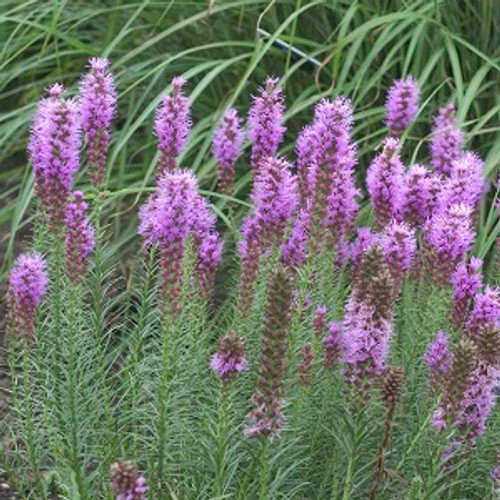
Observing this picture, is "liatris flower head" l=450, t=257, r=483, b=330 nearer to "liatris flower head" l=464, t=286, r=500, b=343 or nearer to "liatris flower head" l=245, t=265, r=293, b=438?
"liatris flower head" l=464, t=286, r=500, b=343

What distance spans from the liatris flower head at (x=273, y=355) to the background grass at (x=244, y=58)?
2195mm

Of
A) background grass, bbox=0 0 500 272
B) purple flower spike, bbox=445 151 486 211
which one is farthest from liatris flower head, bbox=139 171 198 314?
background grass, bbox=0 0 500 272

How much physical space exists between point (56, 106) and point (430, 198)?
98 centimetres

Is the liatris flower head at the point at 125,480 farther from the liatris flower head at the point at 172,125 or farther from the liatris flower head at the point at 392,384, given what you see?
the liatris flower head at the point at 172,125

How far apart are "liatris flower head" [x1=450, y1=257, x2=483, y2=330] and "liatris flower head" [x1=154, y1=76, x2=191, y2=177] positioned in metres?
0.77

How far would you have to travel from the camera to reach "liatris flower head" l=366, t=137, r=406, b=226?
315 centimetres

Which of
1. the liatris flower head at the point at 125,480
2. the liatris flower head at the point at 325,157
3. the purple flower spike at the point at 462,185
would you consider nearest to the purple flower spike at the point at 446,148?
the purple flower spike at the point at 462,185

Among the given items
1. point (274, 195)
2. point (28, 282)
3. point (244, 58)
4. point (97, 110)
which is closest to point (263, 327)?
Result: point (274, 195)

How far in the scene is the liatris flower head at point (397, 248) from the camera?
3.05 m

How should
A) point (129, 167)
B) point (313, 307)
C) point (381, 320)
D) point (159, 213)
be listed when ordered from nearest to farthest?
1. point (381, 320)
2. point (159, 213)
3. point (313, 307)
4. point (129, 167)

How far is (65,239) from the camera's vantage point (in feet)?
10.3

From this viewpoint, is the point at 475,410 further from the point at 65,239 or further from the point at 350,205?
the point at 65,239

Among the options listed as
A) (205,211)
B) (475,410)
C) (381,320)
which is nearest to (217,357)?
(381,320)

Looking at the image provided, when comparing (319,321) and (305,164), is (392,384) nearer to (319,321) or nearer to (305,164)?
(319,321)
